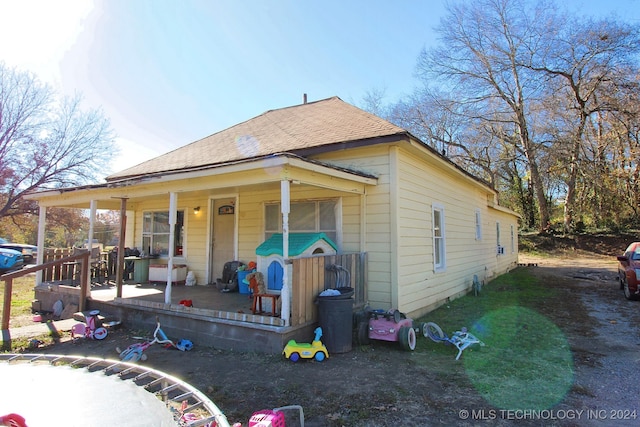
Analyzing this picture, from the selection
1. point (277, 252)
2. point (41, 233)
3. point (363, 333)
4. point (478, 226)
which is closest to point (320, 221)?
point (277, 252)

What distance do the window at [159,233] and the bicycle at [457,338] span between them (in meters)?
6.98

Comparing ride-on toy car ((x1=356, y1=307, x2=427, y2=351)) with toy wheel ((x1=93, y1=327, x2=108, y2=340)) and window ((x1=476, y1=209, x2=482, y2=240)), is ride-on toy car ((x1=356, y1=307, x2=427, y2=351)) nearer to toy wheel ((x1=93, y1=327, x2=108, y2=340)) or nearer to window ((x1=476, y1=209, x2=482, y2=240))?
toy wheel ((x1=93, y1=327, x2=108, y2=340))

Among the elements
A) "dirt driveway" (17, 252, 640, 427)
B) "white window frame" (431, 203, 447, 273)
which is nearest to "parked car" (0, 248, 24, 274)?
"dirt driveway" (17, 252, 640, 427)

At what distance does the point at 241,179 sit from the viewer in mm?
5555

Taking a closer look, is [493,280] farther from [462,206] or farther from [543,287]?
[462,206]

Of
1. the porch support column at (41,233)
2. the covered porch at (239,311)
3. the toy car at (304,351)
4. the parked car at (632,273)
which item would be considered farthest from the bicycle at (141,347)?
the parked car at (632,273)

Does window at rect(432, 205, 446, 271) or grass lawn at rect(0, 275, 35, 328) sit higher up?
window at rect(432, 205, 446, 271)

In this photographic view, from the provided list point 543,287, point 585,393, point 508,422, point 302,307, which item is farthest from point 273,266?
point 543,287

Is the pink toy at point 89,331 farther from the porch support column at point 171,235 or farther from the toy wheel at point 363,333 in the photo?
the toy wheel at point 363,333

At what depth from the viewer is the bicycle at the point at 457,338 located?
514 centimetres

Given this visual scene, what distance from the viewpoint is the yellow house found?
5.98 m

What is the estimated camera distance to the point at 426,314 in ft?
24.8

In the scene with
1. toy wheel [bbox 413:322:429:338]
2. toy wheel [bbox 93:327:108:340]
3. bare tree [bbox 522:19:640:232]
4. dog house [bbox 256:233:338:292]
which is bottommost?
toy wheel [bbox 93:327:108:340]

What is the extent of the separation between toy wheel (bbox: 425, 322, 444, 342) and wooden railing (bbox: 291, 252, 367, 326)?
118cm
